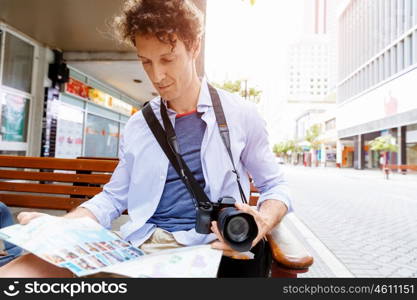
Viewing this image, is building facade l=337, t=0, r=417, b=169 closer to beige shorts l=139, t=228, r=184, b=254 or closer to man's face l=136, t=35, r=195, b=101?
man's face l=136, t=35, r=195, b=101

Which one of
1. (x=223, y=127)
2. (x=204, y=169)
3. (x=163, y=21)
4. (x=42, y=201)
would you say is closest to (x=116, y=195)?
(x=204, y=169)

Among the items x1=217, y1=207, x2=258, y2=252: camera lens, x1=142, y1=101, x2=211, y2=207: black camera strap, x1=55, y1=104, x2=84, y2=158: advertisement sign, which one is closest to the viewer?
x1=217, y1=207, x2=258, y2=252: camera lens

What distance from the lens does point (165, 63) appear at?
4.93ft

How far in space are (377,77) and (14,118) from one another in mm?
39361

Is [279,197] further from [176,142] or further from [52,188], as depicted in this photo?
[52,188]

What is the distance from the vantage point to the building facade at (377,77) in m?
31.4

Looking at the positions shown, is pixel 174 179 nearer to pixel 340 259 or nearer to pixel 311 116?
pixel 340 259

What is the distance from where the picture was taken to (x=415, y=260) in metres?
4.11

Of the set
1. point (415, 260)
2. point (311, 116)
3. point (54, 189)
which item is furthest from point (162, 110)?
point (311, 116)

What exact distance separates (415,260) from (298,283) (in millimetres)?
3868

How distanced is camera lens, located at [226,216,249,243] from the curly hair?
0.85 m

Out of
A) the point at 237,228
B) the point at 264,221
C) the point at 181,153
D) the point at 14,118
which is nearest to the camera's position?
the point at 237,228

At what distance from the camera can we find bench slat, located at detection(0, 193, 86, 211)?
333 centimetres

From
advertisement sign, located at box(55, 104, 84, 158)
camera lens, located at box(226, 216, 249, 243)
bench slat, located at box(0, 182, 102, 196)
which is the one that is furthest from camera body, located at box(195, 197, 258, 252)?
advertisement sign, located at box(55, 104, 84, 158)
